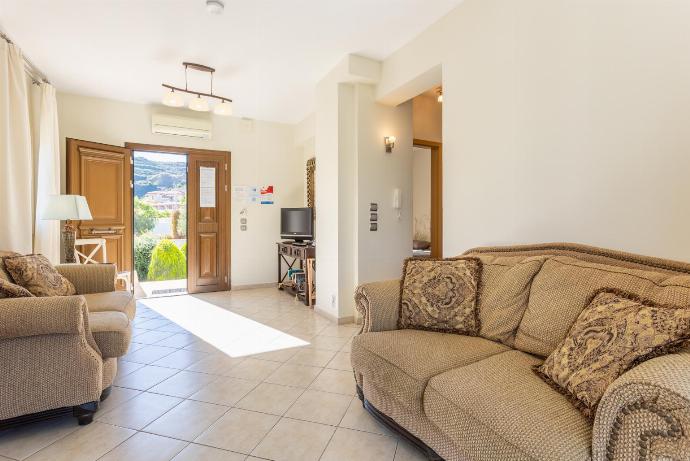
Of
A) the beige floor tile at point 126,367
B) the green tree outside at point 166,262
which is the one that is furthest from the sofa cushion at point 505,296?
the green tree outside at point 166,262

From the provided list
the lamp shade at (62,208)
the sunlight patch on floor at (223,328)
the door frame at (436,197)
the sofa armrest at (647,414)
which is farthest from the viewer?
the door frame at (436,197)

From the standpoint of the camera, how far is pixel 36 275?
7.93 ft

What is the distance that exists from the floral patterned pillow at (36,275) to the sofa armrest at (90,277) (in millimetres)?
280

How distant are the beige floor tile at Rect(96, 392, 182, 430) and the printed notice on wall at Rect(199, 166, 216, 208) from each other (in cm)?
355

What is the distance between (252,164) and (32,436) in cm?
440

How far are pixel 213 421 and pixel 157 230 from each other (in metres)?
5.29

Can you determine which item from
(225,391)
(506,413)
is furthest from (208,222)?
(506,413)

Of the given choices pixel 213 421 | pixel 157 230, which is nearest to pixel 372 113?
pixel 213 421

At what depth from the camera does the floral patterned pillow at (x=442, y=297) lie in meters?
1.89

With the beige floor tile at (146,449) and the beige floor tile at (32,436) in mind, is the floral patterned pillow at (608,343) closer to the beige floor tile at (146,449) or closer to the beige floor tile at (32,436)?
the beige floor tile at (146,449)

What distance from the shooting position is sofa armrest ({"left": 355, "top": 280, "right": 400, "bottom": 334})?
6.56 ft

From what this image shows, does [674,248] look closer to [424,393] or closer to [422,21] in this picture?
[424,393]

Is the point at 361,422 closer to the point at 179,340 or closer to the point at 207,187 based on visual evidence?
the point at 179,340

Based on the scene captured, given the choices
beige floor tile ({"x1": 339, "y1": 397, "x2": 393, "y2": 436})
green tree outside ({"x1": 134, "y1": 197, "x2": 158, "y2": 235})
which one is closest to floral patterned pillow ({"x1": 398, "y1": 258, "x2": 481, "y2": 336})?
beige floor tile ({"x1": 339, "y1": 397, "x2": 393, "y2": 436})
